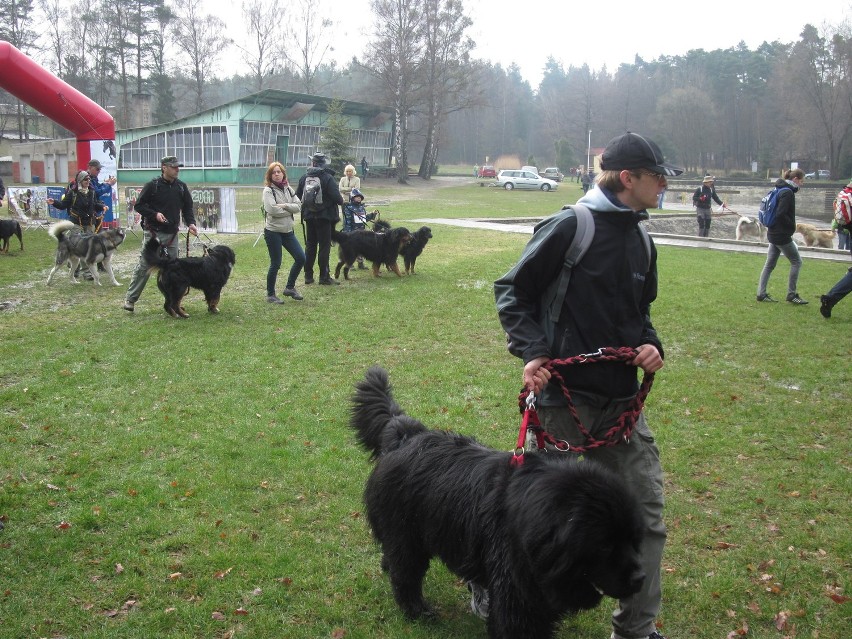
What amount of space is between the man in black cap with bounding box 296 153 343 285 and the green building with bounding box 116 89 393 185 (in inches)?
1293

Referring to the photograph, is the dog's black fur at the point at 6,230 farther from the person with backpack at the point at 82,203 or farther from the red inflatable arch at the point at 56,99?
the person with backpack at the point at 82,203

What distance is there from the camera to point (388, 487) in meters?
2.85

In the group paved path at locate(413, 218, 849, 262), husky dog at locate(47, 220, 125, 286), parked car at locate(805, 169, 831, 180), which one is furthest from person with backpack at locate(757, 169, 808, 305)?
parked car at locate(805, 169, 831, 180)

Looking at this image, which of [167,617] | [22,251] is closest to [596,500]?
[167,617]

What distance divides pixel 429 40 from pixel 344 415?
5217 cm

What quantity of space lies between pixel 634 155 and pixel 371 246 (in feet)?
32.3

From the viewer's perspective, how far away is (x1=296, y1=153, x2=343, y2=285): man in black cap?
36.0 ft

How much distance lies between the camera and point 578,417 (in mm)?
2666

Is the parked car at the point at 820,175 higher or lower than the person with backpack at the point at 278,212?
higher

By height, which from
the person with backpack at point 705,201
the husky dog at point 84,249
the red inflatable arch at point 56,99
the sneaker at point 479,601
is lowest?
the sneaker at point 479,601

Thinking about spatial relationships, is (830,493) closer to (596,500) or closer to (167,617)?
(596,500)

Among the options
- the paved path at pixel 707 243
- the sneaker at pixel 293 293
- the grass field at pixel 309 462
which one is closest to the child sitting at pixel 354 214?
the sneaker at pixel 293 293

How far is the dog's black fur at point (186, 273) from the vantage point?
29.4ft

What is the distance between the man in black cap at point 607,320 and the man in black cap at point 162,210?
25.4 feet
